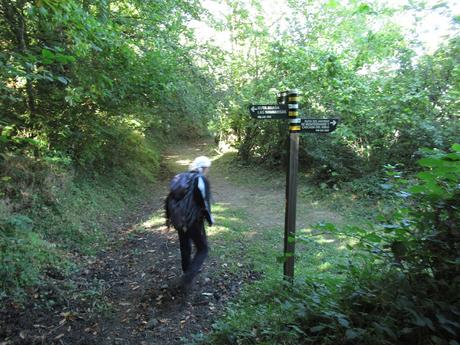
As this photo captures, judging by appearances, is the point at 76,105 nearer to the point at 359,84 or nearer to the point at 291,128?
the point at 291,128

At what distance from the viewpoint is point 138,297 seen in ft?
15.7

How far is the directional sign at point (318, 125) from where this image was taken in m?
4.24

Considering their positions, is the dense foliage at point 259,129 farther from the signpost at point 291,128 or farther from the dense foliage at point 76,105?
the signpost at point 291,128

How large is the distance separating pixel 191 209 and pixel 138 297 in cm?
154

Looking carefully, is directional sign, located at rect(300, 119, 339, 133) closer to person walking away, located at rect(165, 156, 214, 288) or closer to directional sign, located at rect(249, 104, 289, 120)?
directional sign, located at rect(249, 104, 289, 120)

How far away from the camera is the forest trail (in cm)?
394

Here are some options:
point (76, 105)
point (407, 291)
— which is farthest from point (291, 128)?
point (76, 105)

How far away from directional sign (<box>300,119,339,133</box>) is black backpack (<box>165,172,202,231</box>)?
5.31 ft

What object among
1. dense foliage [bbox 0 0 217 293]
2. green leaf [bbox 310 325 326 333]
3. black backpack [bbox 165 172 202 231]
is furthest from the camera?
dense foliage [bbox 0 0 217 293]

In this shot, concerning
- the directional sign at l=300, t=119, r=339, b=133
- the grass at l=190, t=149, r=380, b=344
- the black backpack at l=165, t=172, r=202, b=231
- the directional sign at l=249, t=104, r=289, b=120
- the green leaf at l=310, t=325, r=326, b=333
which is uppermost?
the directional sign at l=249, t=104, r=289, b=120

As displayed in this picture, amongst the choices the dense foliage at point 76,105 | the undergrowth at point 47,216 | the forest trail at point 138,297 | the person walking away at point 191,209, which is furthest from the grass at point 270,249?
the dense foliage at point 76,105

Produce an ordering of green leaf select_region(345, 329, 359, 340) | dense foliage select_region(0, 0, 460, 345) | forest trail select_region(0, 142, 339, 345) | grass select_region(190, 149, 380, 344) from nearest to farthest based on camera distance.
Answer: green leaf select_region(345, 329, 359, 340) → dense foliage select_region(0, 0, 460, 345) → grass select_region(190, 149, 380, 344) → forest trail select_region(0, 142, 339, 345)

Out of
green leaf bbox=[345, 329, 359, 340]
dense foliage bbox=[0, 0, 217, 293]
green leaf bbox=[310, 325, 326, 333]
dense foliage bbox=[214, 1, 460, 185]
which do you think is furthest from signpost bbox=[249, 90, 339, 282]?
dense foliage bbox=[214, 1, 460, 185]

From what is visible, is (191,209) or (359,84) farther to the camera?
(359,84)
